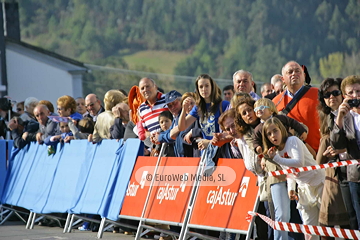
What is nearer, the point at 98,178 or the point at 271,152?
the point at 271,152

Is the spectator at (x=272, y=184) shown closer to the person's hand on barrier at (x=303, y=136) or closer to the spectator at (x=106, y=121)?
the person's hand on barrier at (x=303, y=136)

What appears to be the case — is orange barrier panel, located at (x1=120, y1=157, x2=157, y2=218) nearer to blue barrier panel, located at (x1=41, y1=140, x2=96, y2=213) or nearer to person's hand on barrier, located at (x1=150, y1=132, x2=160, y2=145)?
person's hand on barrier, located at (x1=150, y1=132, x2=160, y2=145)

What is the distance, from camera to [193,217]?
7.37 meters

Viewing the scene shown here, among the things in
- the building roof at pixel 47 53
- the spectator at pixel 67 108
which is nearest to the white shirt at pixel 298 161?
the spectator at pixel 67 108

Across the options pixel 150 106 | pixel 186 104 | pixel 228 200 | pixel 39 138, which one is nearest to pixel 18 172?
pixel 39 138

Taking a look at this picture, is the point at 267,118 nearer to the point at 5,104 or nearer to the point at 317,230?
the point at 317,230

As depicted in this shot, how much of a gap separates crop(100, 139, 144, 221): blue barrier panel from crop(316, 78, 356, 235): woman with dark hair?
3.44 meters

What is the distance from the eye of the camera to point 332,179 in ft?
19.7

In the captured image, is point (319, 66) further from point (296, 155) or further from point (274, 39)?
point (296, 155)

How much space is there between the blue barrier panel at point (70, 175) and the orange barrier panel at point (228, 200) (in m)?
3.21

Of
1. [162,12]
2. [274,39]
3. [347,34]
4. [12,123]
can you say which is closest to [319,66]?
[347,34]

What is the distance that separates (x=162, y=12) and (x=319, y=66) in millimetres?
43774

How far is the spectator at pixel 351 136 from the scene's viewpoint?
5.75 metres

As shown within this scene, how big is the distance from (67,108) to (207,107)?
4186 millimetres
